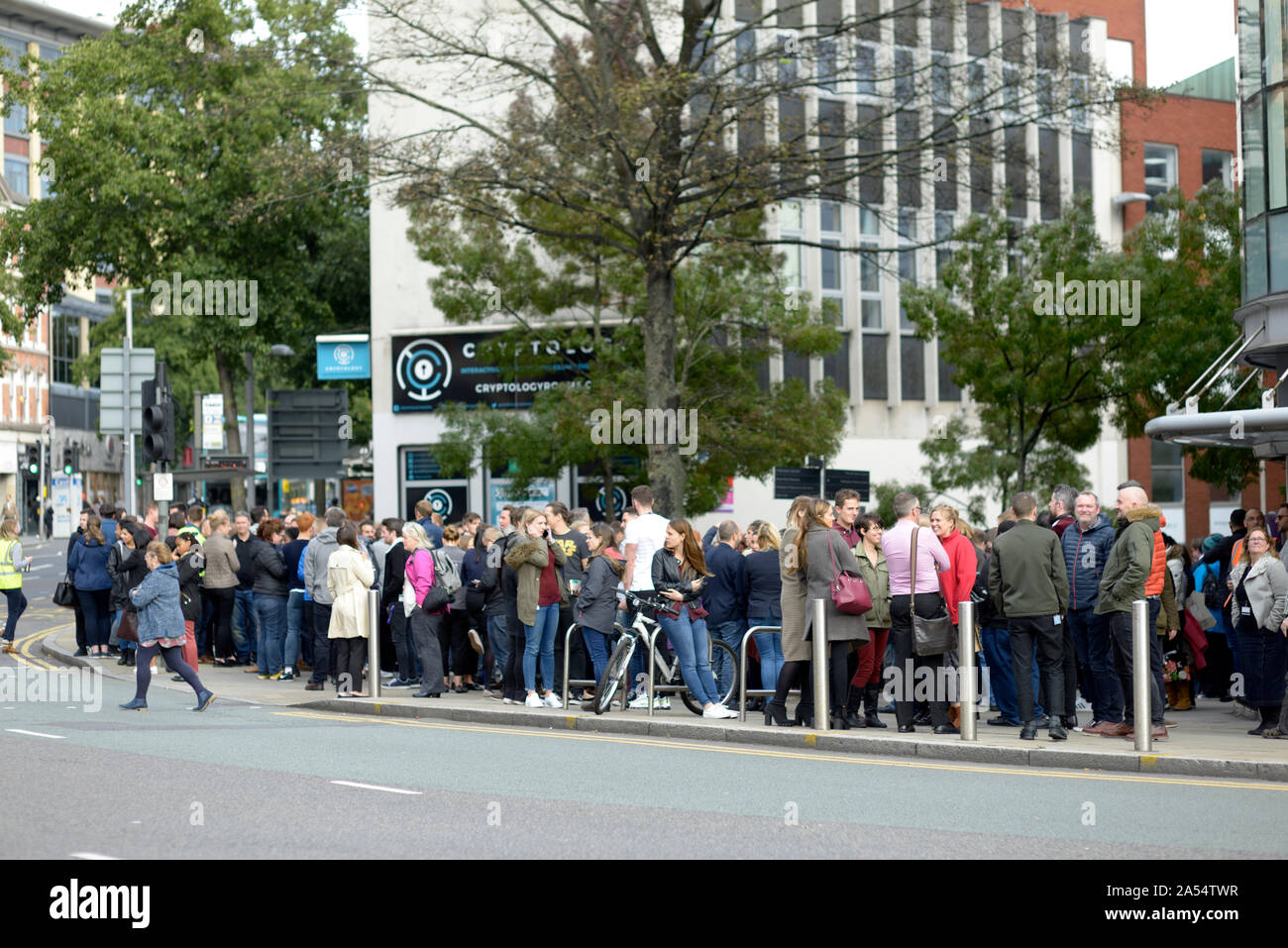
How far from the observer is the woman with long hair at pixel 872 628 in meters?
14.1

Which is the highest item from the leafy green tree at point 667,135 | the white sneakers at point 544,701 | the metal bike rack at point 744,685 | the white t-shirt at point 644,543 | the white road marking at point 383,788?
the leafy green tree at point 667,135

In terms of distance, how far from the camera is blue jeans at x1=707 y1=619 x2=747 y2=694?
15.8 meters

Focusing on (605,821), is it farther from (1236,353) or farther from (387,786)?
(1236,353)

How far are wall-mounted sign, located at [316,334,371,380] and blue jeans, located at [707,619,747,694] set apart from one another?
27.6 metres

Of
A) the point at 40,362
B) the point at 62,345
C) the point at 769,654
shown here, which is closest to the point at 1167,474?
the point at 769,654

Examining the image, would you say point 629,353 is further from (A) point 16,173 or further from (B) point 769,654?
(A) point 16,173

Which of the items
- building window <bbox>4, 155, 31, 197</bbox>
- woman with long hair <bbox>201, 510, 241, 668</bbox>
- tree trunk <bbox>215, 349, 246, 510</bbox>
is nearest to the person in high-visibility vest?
woman with long hair <bbox>201, 510, 241, 668</bbox>

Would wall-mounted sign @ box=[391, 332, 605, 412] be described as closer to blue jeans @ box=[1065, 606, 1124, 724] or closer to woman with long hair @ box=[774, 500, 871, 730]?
woman with long hair @ box=[774, 500, 871, 730]

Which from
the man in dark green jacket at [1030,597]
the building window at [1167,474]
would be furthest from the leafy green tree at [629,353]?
the building window at [1167,474]

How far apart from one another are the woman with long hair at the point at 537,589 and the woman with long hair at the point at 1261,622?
607 centimetres

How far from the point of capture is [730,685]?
15656 mm

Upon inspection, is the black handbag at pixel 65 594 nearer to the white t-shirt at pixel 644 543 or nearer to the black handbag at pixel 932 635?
the white t-shirt at pixel 644 543

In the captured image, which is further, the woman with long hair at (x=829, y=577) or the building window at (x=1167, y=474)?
the building window at (x=1167, y=474)
